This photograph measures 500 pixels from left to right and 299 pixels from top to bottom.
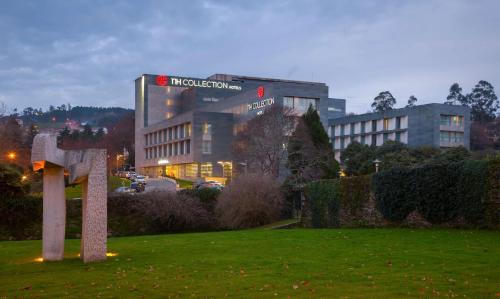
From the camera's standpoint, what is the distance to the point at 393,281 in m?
10.0

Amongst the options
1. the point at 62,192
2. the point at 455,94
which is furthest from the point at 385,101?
the point at 62,192

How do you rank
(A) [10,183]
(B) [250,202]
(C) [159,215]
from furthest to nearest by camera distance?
(C) [159,215] → (B) [250,202] → (A) [10,183]

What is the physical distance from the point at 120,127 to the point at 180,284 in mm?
132106

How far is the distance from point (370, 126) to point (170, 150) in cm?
3863

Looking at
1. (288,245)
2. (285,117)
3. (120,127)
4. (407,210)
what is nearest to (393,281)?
(288,245)

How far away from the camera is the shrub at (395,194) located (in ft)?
78.4

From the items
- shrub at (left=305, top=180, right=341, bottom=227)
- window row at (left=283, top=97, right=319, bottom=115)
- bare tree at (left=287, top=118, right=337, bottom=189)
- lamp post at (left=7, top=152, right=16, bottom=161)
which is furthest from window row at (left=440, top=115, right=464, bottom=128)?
lamp post at (left=7, top=152, right=16, bottom=161)

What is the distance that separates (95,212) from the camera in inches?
589

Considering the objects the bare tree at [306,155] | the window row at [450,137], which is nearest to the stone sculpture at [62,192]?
the bare tree at [306,155]

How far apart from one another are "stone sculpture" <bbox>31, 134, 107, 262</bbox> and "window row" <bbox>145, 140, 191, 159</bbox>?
77223 mm

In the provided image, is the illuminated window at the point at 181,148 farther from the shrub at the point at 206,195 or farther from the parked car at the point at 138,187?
the shrub at the point at 206,195

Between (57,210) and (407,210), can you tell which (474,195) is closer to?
(407,210)

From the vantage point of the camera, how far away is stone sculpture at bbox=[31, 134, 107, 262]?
14602mm

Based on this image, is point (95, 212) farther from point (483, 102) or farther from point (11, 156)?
point (483, 102)
